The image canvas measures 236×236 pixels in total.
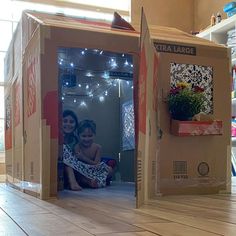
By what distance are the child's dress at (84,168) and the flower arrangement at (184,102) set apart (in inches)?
30.3

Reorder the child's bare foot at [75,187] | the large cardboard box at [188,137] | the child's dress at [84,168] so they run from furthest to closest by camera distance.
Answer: the child's dress at [84,168] < the child's bare foot at [75,187] < the large cardboard box at [188,137]

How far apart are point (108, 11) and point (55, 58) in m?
2.88

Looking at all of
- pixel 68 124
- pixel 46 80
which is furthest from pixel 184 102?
pixel 68 124

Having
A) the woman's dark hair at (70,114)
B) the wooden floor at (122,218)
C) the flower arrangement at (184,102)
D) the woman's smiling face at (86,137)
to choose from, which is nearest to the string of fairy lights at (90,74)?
the woman's dark hair at (70,114)

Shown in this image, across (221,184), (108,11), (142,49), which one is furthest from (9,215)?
(108,11)

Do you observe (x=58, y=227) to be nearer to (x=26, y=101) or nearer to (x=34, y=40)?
(x=34, y=40)

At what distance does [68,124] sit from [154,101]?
0.94 m

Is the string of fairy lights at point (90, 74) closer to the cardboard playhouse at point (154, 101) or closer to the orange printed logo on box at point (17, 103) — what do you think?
the orange printed logo on box at point (17, 103)

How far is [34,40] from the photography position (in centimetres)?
167

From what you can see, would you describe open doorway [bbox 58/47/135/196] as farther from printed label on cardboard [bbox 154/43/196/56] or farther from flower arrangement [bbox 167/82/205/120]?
flower arrangement [bbox 167/82/205/120]

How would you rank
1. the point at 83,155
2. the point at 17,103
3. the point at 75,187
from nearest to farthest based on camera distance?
the point at 75,187 < the point at 17,103 < the point at 83,155

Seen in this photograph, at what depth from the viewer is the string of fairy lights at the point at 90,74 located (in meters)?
2.26

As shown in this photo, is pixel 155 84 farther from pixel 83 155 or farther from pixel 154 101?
pixel 83 155

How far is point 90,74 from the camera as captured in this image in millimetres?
2541
